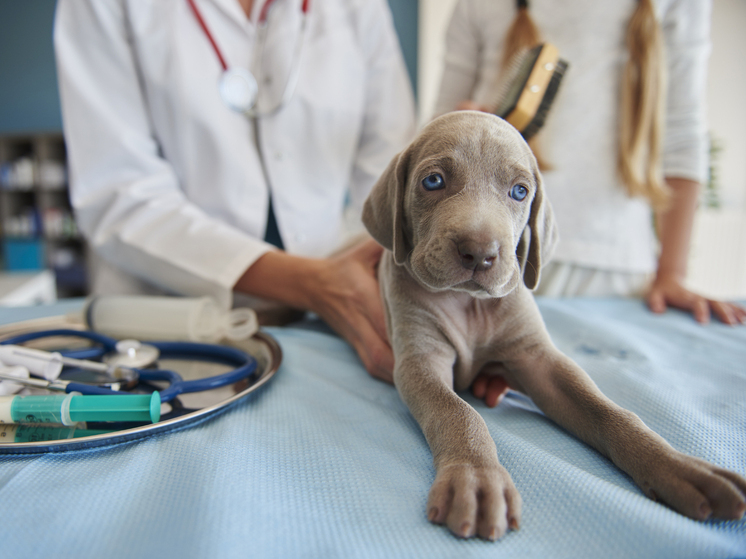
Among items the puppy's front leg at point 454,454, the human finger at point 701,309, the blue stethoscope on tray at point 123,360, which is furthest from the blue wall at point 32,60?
the puppy's front leg at point 454,454

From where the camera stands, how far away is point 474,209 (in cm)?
60

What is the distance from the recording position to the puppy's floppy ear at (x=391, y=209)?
73 centimetres

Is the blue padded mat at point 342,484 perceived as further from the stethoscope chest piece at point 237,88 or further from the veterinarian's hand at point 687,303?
the stethoscope chest piece at point 237,88

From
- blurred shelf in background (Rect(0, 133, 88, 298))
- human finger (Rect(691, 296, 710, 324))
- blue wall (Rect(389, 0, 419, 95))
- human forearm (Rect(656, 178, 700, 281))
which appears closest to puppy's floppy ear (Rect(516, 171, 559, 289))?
human finger (Rect(691, 296, 710, 324))

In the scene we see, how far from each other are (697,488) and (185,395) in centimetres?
74

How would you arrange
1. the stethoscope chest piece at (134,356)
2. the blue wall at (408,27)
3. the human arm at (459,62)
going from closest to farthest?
the stethoscope chest piece at (134,356) < the human arm at (459,62) < the blue wall at (408,27)

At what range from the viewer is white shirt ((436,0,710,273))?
4.03 ft

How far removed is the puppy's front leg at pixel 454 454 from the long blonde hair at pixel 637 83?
92 centimetres

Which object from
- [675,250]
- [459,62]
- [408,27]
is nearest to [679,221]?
[675,250]

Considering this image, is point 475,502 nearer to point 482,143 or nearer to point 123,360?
point 482,143

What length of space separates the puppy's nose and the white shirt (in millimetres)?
601

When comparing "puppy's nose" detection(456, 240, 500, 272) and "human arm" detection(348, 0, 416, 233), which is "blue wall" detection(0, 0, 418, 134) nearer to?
"human arm" detection(348, 0, 416, 233)

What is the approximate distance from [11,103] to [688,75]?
7.28 meters

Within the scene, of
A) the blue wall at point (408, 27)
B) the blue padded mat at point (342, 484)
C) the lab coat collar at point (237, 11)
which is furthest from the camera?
the blue wall at point (408, 27)
